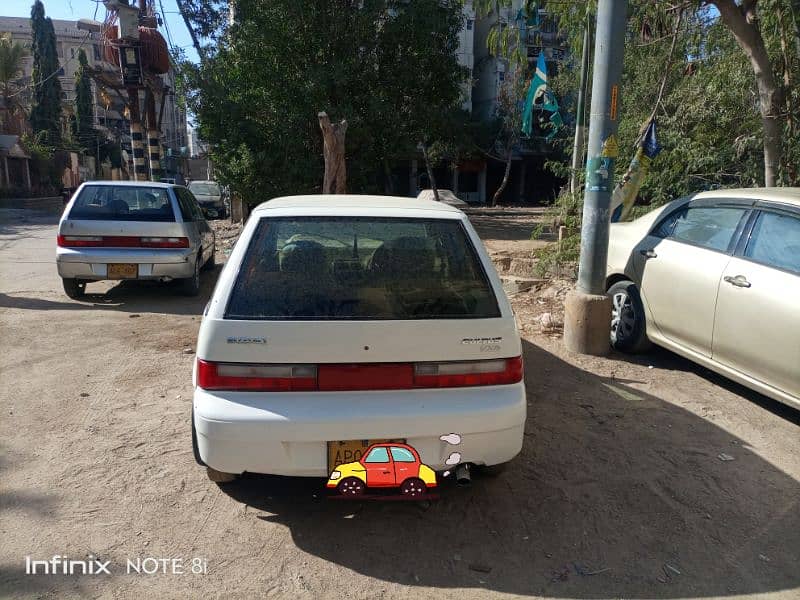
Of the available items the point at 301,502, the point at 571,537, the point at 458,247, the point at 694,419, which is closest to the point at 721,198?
the point at 694,419

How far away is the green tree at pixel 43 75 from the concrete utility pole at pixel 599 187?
46.7 meters

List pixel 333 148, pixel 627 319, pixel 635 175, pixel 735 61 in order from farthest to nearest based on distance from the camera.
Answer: pixel 333 148 < pixel 735 61 < pixel 635 175 < pixel 627 319

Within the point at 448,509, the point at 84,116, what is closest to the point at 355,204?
the point at 448,509

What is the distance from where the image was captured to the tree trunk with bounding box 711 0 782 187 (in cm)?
682

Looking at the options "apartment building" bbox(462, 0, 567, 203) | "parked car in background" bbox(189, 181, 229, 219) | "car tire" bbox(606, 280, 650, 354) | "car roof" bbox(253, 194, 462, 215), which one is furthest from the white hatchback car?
"apartment building" bbox(462, 0, 567, 203)

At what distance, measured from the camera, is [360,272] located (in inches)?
124

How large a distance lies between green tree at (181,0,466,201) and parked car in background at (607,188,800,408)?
1042cm

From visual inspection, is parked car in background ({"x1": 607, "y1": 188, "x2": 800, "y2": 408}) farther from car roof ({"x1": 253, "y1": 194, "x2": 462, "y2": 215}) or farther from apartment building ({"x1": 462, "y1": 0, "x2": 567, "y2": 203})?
apartment building ({"x1": 462, "y1": 0, "x2": 567, "y2": 203})

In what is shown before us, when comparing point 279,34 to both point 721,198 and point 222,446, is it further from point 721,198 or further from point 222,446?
point 222,446

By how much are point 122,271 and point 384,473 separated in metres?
6.14

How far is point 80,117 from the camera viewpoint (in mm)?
51656

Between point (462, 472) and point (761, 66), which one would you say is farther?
point (761, 66)

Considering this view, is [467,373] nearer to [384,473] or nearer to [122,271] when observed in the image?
[384,473]

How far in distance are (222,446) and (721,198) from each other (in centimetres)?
474
